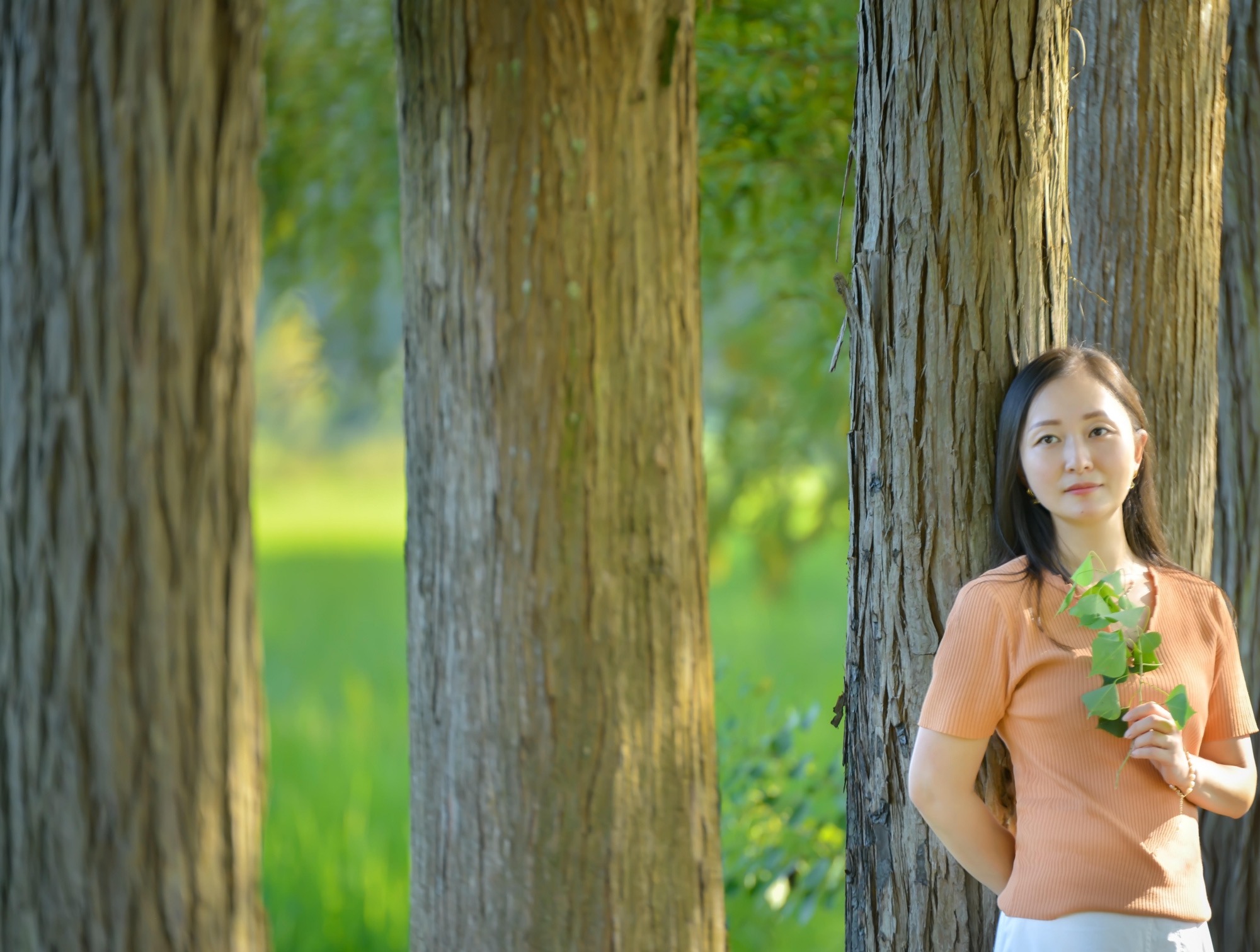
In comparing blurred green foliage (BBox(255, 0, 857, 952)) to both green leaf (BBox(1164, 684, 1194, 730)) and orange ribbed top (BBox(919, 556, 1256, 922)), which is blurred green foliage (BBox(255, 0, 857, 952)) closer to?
orange ribbed top (BBox(919, 556, 1256, 922))

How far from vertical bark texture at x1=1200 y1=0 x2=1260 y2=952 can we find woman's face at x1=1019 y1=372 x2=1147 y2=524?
5.41 feet


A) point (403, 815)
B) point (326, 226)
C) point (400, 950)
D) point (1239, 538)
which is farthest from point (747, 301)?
point (1239, 538)

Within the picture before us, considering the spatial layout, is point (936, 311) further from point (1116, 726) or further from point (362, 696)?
point (362, 696)

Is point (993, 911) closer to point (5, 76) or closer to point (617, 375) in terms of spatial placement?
point (617, 375)

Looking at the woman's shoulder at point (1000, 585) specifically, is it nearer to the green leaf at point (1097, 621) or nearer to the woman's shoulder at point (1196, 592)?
the green leaf at point (1097, 621)

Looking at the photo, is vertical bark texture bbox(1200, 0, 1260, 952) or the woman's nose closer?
the woman's nose

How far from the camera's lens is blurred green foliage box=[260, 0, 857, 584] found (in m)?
4.77

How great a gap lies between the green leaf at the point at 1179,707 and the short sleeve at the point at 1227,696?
0.69 feet

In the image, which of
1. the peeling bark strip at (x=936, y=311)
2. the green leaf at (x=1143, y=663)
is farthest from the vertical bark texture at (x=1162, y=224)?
the green leaf at (x=1143, y=663)

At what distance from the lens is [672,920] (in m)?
3.23

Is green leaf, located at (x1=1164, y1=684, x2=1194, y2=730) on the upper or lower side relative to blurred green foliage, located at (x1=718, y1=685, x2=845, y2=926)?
upper

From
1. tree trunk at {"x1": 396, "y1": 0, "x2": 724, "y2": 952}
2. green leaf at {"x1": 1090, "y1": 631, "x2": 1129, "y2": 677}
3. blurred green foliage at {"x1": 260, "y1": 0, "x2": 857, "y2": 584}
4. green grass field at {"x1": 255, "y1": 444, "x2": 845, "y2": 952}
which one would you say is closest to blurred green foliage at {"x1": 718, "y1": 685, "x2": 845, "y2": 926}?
green grass field at {"x1": 255, "y1": 444, "x2": 845, "y2": 952}

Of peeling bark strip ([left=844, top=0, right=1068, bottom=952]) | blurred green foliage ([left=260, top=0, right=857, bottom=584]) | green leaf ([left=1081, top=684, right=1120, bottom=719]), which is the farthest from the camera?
blurred green foliage ([left=260, top=0, right=857, bottom=584])

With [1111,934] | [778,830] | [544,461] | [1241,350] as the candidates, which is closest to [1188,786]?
[1111,934]
